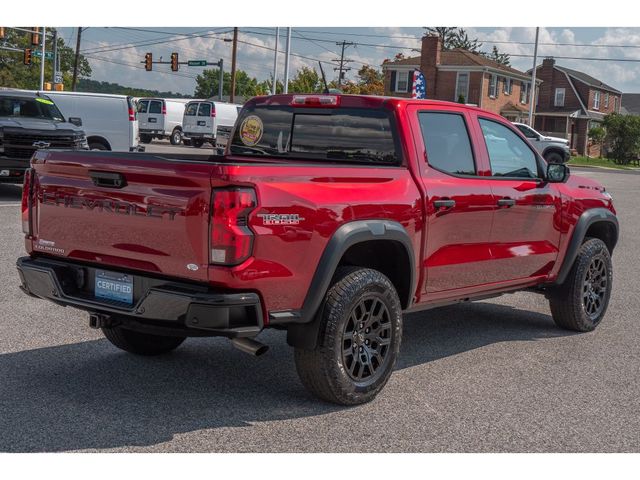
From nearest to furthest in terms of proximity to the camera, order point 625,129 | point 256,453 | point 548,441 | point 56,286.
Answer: point 256,453
point 548,441
point 56,286
point 625,129

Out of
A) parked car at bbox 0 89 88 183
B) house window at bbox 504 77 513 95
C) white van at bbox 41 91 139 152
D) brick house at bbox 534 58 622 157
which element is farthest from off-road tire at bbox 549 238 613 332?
brick house at bbox 534 58 622 157

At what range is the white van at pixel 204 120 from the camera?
42938 millimetres

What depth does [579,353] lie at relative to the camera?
700cm

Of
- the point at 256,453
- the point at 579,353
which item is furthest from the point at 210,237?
the point at 579,353

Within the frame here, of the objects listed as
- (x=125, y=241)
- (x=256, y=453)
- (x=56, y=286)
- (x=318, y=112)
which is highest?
(x=318, y=112)

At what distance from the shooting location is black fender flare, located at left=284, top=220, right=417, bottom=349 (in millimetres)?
5027

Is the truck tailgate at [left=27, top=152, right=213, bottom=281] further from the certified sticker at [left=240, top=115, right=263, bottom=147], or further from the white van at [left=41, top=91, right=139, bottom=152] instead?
the white van at [left=41, top=91, right=139, bottom=152]

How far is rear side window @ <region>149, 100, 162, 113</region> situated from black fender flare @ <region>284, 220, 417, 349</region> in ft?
133

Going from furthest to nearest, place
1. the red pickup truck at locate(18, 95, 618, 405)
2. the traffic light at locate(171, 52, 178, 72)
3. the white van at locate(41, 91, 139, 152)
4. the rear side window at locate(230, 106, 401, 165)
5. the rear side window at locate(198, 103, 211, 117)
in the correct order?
the traffic light at locate(171, 52, 178, 72) < the rear side window at locate(198, 103, 211, 117) < the white van at locate(41, 91, 139, 152) < the rear side window at locate(230, 106, 401, 165) < the red pickup truck at locate(18, 95, 618, 405)

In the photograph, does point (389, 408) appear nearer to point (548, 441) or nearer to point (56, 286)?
point (548, 441)

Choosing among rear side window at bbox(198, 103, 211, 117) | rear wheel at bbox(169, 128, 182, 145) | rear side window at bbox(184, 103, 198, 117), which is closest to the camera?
rear side window at bbox(198, 103, 211, 117)

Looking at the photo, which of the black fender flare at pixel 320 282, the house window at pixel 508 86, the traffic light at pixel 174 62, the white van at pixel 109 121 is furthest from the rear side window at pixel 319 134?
the house window at pixel 508 86

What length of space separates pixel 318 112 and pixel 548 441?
2.82 meters

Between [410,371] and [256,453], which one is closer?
[256,453]
